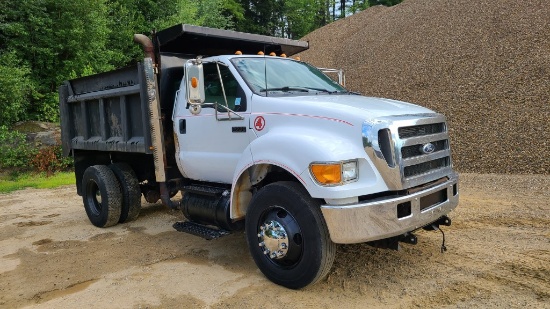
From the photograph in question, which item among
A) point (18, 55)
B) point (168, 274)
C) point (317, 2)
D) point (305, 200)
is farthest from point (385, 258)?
point (317, 2)

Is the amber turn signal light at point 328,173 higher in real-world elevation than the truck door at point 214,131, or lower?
lower

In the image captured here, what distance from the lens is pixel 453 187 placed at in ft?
14.2

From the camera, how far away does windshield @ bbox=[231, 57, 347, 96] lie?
182 inches

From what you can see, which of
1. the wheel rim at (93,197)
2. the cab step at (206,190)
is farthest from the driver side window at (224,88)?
the wheel rim at (93,197)

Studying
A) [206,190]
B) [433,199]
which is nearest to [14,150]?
[206,190]

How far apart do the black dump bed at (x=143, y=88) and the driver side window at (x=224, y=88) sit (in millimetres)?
612

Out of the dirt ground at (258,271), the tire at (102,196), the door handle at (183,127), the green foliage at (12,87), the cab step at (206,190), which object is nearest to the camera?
the dirt ground at (258,271)

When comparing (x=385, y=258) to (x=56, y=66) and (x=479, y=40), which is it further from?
(x=56, y=66)

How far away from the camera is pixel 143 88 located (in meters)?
5.54

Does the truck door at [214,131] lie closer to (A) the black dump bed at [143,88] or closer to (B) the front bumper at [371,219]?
(A) the black dump bed at [143,88]

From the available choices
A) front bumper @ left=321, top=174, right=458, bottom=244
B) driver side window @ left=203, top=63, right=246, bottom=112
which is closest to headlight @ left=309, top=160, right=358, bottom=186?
front bumper @ left=321, top=174, right=458, bottom=244

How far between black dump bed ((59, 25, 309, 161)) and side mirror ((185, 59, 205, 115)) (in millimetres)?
910

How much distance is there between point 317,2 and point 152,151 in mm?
37133

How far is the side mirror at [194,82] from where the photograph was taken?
4.39 m
